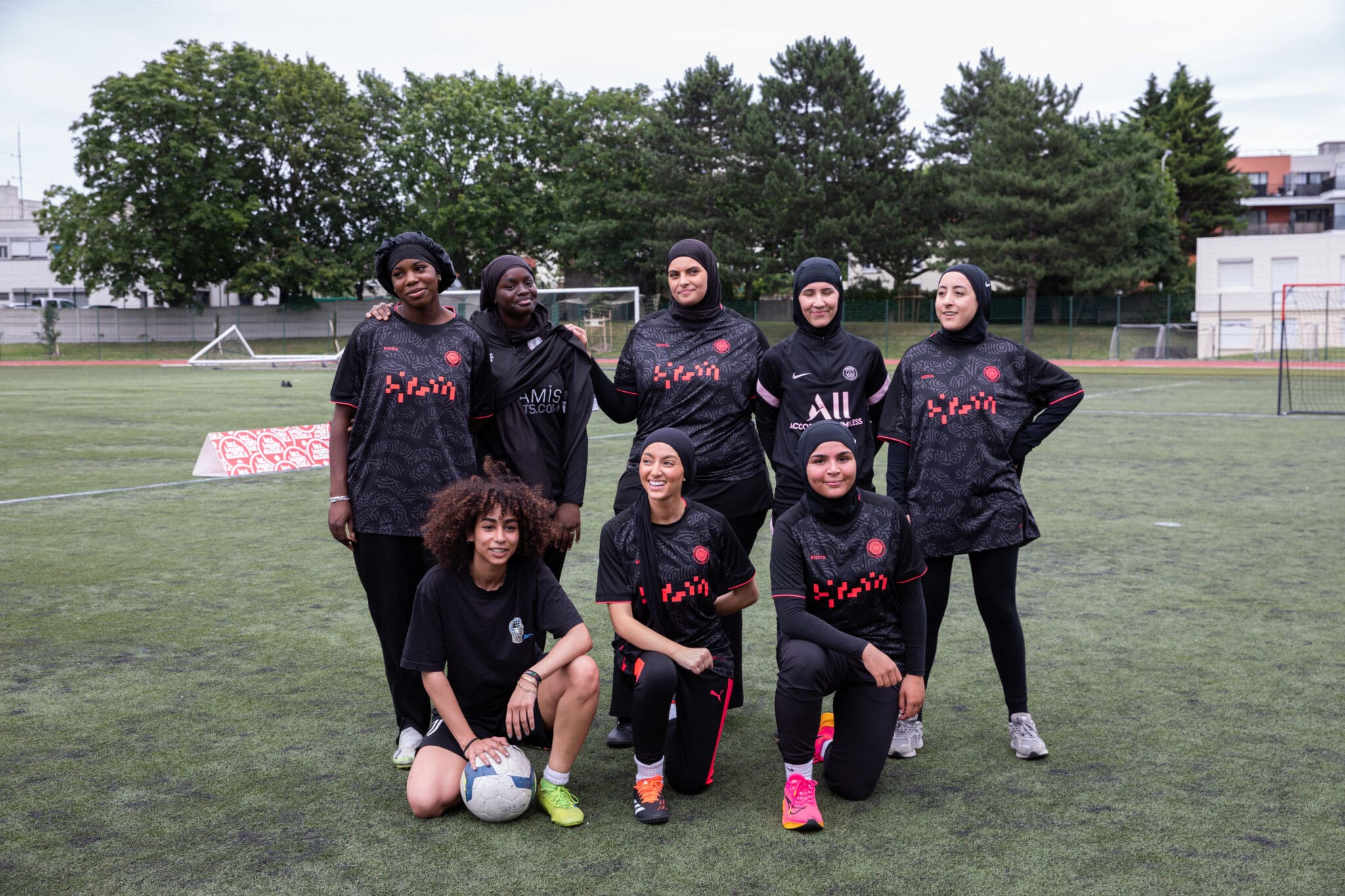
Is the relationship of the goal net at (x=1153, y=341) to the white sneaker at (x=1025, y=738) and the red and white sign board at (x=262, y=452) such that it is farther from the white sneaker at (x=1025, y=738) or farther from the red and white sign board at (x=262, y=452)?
the white sneaker at (x=1025, y=738)

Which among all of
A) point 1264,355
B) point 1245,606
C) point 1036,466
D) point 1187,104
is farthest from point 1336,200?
point 1245,606

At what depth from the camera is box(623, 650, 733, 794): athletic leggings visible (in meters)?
3.65

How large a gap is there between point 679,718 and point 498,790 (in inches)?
25.1

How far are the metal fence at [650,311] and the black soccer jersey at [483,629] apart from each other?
90.1ft

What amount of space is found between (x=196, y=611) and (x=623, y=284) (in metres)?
45.3

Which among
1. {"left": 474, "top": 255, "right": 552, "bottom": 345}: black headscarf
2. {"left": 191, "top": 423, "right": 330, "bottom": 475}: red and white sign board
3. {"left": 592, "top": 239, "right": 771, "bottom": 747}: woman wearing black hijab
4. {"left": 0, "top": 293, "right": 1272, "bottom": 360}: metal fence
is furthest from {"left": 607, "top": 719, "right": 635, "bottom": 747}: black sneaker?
{"left": 0, "top": 293, "right": 1272, "bottom": 360}: metal fence

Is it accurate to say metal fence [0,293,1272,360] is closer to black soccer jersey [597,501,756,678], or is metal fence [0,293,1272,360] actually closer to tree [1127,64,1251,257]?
tree [1127,64,1251,257]

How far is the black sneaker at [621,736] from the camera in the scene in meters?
4.29

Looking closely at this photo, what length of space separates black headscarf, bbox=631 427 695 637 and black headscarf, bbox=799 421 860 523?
39 cm

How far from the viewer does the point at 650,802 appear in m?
3.57

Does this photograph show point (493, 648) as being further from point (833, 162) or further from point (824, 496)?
point (833, 162)

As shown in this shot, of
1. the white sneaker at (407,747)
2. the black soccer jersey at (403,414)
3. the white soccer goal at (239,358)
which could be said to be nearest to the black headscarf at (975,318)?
the black soccer jersey at (403,414)

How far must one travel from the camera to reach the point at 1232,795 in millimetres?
3646

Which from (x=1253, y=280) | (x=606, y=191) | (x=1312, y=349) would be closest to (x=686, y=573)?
(x=1312, y=349)
